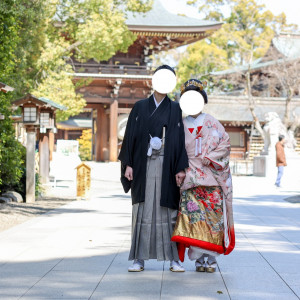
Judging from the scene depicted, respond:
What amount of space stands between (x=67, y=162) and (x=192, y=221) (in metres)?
13.0

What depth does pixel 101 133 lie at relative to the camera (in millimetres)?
38250

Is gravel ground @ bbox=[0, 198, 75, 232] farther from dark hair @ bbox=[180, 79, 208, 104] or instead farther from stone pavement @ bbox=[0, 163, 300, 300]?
dark hair @ bbox=[180, 79, 208, 104]

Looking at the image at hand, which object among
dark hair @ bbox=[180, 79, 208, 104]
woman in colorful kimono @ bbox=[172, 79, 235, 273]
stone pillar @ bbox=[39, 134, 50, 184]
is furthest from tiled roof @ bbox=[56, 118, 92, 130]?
woman in colorful kimono @ bbox=[172, 79, 235, 273]

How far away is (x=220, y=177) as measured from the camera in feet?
19.3

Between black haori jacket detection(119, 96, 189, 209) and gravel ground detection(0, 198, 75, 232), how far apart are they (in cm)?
416

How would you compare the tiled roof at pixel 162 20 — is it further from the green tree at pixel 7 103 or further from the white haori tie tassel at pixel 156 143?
the white haori tie tassel at pixel 156 143

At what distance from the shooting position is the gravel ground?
10292 mm

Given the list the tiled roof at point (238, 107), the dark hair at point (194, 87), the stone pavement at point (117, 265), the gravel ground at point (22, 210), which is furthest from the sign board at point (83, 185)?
the tiled roof at point (238, 107)

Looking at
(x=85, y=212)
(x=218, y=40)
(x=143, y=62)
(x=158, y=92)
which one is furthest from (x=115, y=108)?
(x=158, y=92)

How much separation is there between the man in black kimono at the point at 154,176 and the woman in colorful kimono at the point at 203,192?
11 cm

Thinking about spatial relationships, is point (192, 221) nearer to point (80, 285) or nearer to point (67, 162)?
point (80, 285)

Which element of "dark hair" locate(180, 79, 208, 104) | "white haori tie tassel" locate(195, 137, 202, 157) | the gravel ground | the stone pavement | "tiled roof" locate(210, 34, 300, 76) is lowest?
the gravel ground

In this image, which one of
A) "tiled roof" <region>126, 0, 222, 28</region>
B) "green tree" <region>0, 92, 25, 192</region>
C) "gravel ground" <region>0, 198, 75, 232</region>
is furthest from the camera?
"tiled roof" <region>126, 0, 222, 28</region>

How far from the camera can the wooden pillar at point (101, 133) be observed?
1495 inches
